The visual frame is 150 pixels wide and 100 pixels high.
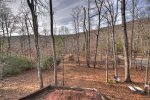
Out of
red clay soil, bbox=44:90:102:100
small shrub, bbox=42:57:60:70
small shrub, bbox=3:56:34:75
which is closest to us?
red clay soil, bbox=44:90:102:100

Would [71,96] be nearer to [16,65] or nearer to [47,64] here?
[16,65]

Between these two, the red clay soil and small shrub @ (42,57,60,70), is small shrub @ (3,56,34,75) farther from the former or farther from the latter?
the red clay soil

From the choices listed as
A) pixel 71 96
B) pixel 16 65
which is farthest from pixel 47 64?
pixel 71 96

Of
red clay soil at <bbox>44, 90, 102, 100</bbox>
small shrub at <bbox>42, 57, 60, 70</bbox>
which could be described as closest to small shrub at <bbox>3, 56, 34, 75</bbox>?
small shrub at <bbox>42, 57, 60, 70</bbox>

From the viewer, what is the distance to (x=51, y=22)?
48.8ft

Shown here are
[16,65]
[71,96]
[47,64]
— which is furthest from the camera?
[47,64]

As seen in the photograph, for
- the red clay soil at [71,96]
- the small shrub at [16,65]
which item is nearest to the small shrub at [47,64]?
the small shrub at [16,65]

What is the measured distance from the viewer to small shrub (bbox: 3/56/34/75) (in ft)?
81.8

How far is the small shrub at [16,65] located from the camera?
24939 millimetres

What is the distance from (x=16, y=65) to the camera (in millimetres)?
26391

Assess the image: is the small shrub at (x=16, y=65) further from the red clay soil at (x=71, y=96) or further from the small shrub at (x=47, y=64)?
the red clay soil at (x=71, y=96)

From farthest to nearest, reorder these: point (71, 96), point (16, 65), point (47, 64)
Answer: point (47, 64) → point (16, 65) → point (71, 96)

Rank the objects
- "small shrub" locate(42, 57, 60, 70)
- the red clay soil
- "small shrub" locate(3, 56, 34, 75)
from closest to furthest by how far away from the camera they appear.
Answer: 1. the red clay soil
2. "small shrub" locate(3, 56, 34, 75)
3. "small shrub" locate(42, 57, 60, 70)

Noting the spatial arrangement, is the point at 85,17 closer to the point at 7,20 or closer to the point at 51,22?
the point at 7,20
